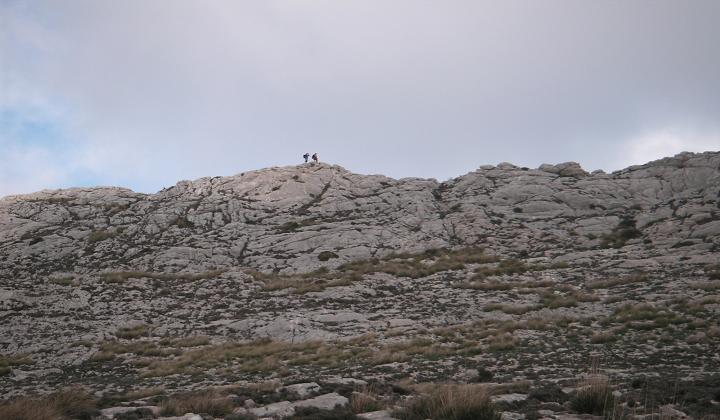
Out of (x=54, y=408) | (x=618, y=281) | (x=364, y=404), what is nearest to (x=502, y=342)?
(x=364, y=404)

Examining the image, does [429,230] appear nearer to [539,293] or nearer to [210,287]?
[539,293]

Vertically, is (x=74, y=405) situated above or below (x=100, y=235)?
below

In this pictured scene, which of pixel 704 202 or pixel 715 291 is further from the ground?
pixel 704 202

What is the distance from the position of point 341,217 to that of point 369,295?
65.4 feet

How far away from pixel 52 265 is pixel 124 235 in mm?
7639

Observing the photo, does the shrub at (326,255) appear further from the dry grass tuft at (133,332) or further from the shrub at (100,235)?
the shrub at (100,235)

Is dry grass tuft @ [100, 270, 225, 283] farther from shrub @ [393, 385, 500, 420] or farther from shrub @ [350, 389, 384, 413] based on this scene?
shrub @ [393, 385, 500, 420]

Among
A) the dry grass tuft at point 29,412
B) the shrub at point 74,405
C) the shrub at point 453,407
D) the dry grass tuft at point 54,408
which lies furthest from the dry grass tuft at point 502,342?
the dry grass tuft at point 29,412

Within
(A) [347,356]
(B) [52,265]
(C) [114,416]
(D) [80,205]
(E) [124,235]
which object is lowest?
A: (A) [347,356]

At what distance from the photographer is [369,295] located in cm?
3203

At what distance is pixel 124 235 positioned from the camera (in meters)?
47.1

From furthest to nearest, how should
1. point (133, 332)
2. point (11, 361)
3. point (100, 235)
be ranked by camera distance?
1. point (100, 235)
2. point (133, 332)
3. point (11, 361)

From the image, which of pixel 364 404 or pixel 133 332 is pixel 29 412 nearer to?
pixel 364 404

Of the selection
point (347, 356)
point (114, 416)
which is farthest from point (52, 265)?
point (114, 416)
